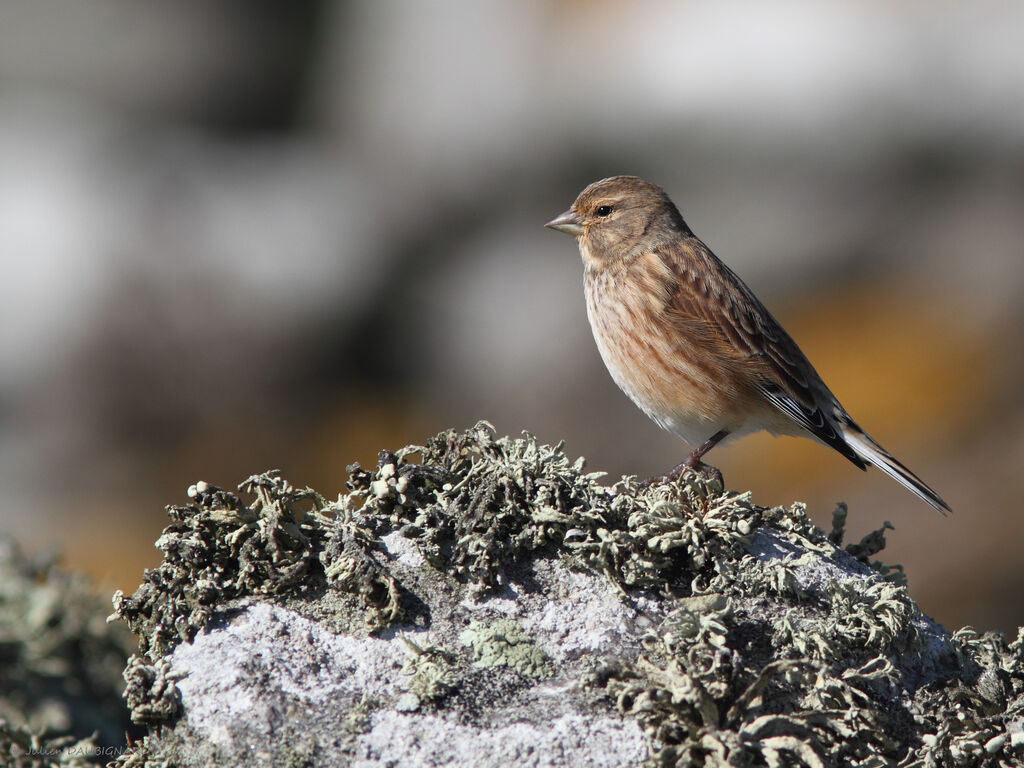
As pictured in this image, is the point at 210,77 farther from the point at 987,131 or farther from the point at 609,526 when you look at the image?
the point at 609,526

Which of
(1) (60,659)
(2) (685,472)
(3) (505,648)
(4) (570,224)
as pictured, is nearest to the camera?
(3) (505,648)

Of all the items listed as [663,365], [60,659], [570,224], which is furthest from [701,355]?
[60,659]

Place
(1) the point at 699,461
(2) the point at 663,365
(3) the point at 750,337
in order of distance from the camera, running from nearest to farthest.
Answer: (1) the point at 699,461 → (2) the point at 663,365 → (3) the point at 750,337

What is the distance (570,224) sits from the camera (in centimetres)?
563

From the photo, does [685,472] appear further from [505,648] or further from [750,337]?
[750,337]

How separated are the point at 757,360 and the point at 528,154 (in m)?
5.04

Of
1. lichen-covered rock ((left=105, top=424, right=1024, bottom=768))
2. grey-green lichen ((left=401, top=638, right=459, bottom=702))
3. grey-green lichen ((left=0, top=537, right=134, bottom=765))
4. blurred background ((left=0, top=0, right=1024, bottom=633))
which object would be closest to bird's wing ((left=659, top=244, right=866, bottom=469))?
lichen-covered rock ((left=105, top=424, right=1024, bottom=768))

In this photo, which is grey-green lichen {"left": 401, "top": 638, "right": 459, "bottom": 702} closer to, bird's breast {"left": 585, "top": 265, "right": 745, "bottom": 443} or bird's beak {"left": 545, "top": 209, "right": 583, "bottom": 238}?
bird's breast {"left": 585, "top": 265, "right": 745, "bottom": 443}

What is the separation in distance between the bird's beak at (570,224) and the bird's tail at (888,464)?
171cm

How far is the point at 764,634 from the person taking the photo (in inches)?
107

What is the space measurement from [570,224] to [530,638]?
334cm

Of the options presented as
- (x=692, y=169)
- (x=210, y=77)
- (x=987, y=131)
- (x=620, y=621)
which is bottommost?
(x=620, y=621)

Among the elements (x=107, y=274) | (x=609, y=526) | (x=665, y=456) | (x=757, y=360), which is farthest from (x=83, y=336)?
(x=609, y=526)

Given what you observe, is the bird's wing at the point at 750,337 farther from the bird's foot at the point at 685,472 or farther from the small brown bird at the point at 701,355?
the bird's foot at the point at 685,472
